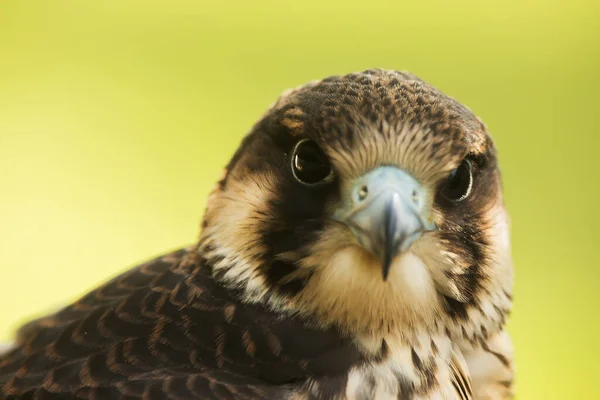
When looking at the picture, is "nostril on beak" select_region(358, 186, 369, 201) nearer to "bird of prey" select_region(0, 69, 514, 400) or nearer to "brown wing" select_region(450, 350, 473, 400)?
"bird of prey" select_region(0, 69, 514, 400)

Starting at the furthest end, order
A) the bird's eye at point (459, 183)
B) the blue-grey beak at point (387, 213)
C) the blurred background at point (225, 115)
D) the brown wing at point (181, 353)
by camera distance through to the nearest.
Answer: the blurred background at point (225, 115)
the bird's eye at point (459, 183)
the brown wing at point (181, 353)
the blue-grey beak at point (387, 213)

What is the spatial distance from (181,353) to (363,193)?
0.50 meters

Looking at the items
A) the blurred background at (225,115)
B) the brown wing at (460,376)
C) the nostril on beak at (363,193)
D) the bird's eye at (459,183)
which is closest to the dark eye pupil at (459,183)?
the bird's eye at (459,183)

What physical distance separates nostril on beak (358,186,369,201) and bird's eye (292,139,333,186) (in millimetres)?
77

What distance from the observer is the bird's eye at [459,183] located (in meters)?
1.78

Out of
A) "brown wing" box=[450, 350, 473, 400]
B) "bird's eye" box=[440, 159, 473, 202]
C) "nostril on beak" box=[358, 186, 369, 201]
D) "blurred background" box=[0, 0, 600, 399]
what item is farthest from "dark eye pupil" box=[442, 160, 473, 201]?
"blurred background" box=[0, 0, 600, 399]

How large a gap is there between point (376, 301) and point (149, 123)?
3503mm

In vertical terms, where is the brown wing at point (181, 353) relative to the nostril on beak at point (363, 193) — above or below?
below

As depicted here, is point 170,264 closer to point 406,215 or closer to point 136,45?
point 406,215

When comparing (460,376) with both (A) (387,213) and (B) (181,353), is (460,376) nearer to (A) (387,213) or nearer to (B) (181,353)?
(A) (387,213)

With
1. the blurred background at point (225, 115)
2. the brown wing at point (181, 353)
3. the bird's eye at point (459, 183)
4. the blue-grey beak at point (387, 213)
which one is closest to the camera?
the blue-grey beak at point (387, 213)

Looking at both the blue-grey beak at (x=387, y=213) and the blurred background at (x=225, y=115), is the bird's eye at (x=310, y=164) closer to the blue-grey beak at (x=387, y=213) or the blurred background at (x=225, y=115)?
the blue-grey beak at (x=387, y=213)

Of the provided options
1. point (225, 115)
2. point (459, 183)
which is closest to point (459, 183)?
point (459, 183)

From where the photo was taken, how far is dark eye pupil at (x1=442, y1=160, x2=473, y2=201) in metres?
1.78
